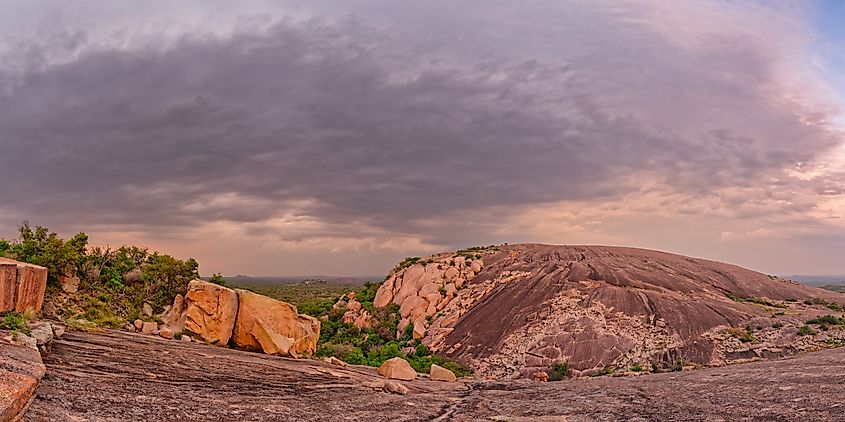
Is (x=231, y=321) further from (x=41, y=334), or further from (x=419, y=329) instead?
(x=419, y=329)

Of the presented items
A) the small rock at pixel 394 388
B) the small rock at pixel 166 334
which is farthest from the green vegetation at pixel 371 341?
the small rock at pixel 394 388

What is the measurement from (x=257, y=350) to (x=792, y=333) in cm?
4241

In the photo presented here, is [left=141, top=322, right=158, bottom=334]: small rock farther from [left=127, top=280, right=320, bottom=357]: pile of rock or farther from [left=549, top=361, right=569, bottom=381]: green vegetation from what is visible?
[left=549, top=361, right=569, bottom=381]: green vegetation

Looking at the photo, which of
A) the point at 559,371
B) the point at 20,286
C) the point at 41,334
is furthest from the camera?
the point at 559,371

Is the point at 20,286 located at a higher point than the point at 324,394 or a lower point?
higher

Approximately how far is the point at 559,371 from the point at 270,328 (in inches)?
951

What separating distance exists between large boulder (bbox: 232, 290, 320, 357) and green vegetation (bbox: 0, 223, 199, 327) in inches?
208

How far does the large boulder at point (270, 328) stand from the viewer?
24453 mm

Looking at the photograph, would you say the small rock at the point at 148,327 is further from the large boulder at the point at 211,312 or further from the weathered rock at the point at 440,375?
the weathered rock at the point at 440,375

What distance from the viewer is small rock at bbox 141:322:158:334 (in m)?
22.7

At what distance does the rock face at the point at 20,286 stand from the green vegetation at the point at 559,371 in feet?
108

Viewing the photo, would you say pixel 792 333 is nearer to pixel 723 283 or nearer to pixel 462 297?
pixel 723 283

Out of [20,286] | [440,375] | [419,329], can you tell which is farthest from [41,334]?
[419,329]

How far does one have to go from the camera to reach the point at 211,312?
2442 cm
